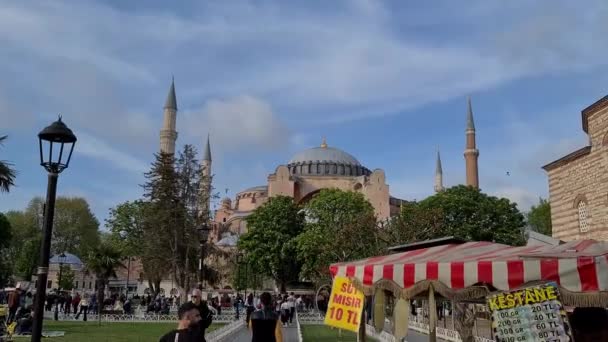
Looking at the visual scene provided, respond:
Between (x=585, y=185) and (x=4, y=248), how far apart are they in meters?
47.7

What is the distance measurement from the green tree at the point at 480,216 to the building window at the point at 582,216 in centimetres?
1523

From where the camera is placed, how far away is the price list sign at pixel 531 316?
146 inches

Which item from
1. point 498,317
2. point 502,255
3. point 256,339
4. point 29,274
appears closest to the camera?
point 498,317

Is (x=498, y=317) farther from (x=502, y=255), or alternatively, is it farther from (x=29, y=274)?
(x=29, y=274)

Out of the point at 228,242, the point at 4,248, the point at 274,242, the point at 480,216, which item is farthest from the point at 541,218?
the point at 4,248

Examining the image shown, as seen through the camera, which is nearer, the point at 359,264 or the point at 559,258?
the point at 559,258

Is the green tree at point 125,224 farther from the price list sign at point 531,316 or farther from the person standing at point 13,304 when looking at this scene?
the price list sign at point 531,316

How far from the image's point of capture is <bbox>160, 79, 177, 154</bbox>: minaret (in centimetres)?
5019

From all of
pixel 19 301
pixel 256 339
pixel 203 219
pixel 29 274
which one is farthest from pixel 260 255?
pixel 256 339

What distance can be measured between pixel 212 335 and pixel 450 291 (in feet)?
28.0

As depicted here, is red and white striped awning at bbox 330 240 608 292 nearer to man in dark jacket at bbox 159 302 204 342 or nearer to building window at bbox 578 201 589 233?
man in dark jacket at bbox 159 302 204 342

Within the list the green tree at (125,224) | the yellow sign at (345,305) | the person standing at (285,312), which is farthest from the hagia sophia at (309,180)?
the yellow sign at (345,305)

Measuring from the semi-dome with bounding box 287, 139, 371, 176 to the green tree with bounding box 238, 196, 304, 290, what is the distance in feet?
83.2

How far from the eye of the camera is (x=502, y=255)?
464 centimetres
